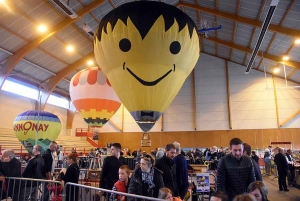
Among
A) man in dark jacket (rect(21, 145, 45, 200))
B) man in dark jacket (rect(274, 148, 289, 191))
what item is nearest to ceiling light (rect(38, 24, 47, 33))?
man in dark jacket (rect(21, 145, 45, 200))

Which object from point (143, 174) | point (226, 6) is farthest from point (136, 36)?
point (226, 6)

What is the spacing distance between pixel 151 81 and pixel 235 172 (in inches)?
118

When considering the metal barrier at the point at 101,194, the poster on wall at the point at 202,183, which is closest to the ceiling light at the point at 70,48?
the poster on wall at the point at 202,183

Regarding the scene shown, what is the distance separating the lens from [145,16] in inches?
223

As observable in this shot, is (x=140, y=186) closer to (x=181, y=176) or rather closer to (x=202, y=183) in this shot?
(x=181, y=176)

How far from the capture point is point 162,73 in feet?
18.7

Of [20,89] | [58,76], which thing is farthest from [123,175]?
[20,89]

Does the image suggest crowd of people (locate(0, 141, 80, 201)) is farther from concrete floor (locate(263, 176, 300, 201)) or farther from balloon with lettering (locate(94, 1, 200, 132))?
concrete floor (locate(263, 176, 300, 201))

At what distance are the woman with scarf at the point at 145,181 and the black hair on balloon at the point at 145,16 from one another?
10.8 ft

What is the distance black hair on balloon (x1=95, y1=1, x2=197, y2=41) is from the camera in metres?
5.62

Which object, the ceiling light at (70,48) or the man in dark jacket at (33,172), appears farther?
the ceiling light at (70,48)

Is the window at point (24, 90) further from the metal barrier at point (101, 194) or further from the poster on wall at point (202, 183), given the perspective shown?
the poster on wall at point (202, 183)

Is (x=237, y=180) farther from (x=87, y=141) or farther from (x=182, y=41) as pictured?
(x=87, y=141)

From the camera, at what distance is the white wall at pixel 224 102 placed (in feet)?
69.8
